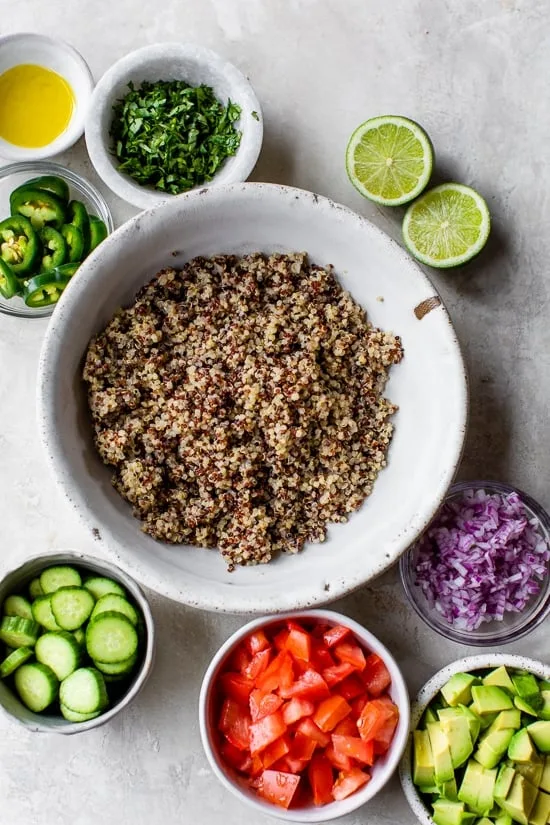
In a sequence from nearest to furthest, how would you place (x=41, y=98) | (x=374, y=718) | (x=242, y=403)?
(x=242, y=403) → (x=374, y=718) → (x=41, y=98)

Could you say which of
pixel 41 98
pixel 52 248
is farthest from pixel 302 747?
pixel 41 98

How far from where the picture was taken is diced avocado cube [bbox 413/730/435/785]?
2260 mm

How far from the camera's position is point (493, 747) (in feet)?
7.29

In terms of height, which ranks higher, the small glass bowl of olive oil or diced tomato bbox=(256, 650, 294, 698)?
the small glass bowl of olive oil

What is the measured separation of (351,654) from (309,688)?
0.15 metres

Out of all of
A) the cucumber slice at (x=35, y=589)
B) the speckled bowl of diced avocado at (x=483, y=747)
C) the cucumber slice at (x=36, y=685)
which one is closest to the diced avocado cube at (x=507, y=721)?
the speckled bowl of diced avocado at (x=483, y=747)

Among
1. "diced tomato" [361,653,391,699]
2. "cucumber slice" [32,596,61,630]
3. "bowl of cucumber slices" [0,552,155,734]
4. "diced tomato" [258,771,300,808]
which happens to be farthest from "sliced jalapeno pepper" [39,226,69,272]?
"diced tomato" [258,771,300,808]

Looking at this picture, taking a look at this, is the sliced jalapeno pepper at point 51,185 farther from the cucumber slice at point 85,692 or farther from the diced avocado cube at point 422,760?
the diced avocado cube at point 422,760

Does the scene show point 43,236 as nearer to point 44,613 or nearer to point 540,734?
point 44,613

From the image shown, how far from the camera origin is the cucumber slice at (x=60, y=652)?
224 cm

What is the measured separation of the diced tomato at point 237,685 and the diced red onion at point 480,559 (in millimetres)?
538

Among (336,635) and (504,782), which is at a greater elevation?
(336,635)

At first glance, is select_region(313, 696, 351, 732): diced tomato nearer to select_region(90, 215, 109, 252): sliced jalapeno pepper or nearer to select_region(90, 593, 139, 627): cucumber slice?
select_region(90, 593, 139, 627): cucumber slice

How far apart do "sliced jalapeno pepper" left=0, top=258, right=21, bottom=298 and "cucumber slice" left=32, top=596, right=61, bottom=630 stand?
824 mm
